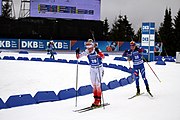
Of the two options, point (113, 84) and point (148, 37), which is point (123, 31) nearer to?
point (148, 37)

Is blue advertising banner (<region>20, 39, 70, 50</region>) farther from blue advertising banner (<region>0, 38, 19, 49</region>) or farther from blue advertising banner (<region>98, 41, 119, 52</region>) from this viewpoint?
blue advertising banner (<region>98, 41, 119, 52</region>)

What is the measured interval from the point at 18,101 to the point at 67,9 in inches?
1256

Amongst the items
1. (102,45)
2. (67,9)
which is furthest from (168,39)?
(67,9)

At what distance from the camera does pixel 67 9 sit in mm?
40469

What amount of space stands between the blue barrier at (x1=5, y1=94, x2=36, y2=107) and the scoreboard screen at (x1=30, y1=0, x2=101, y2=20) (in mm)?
30132

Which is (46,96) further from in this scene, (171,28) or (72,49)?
(171,28)

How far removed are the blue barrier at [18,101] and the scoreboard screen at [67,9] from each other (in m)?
30.1

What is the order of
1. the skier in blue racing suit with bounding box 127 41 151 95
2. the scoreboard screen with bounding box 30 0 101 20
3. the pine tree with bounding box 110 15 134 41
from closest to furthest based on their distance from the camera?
the skier in blue racing suit with bounding box 127 41 151 95 < the scoreboard screen with bounding box 30 0 101 20 < the pine tree with bounding box 110 15 134 41

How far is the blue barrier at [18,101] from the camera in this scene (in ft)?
31.0

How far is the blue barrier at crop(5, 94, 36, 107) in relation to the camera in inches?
372

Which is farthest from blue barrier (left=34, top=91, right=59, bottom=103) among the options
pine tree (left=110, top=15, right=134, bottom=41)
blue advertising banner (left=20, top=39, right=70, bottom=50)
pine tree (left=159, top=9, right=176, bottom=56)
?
pine tree (left=110, top=15, right=134, bottom=41)

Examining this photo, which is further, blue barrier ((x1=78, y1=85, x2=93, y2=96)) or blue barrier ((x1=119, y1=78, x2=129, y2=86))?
blue barrier ((x1=119, y1=78, x2=129, y2=86))

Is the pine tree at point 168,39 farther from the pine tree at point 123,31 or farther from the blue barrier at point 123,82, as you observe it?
the blue barrier at point 123,82

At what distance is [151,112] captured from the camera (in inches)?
342
